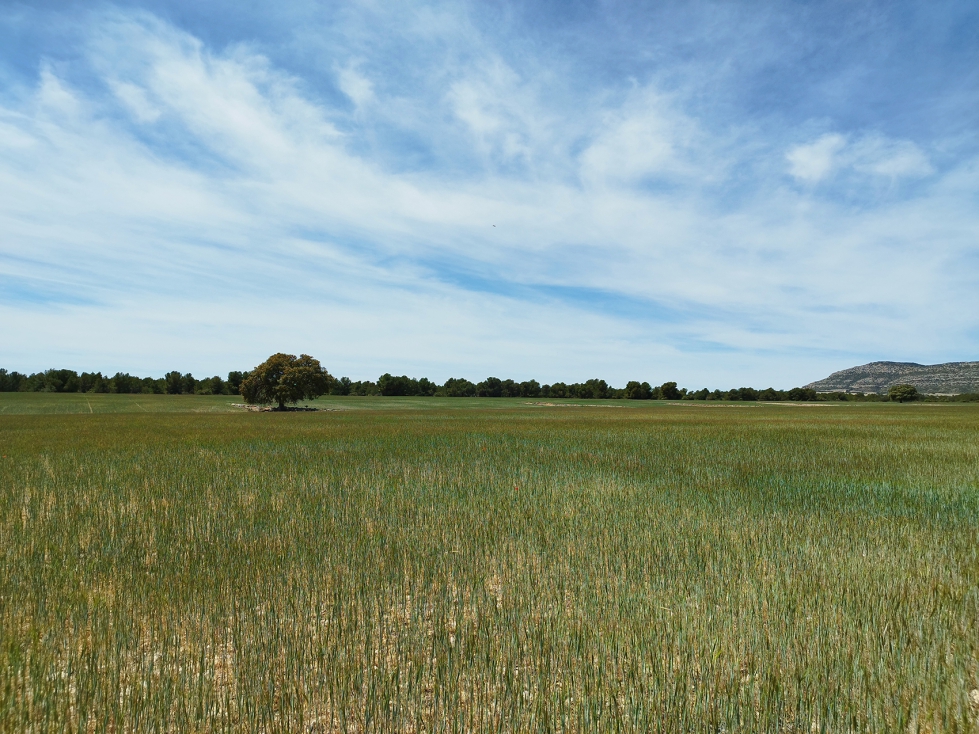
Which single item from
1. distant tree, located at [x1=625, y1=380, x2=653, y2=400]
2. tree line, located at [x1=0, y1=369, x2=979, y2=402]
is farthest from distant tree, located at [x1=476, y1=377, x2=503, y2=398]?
distant tree, located at [x1=625, y1=380, x2=653, y2=400]

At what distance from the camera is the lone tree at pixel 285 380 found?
2640 inches

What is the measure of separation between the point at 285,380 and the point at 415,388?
8601 cm

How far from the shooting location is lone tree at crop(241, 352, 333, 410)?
220 feet

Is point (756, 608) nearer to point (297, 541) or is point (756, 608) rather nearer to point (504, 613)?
point (504, 613)

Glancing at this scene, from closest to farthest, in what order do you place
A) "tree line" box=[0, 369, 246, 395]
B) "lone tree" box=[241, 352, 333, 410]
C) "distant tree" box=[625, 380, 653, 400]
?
"lone tree" box=[241, 352, 333, 410] → "tree line" box=[0, 369, 246, 395] → "distant tree" box=[625, 380, 653, 400]

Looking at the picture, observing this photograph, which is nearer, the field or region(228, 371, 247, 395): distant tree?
the field

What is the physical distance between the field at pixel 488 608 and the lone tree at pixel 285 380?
5628cm

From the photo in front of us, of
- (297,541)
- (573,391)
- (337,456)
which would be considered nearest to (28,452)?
(337,456)

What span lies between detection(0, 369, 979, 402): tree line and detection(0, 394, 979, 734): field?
122320 millimetres

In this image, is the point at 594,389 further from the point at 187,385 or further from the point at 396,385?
the point at 187,385

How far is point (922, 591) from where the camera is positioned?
19.5 feet

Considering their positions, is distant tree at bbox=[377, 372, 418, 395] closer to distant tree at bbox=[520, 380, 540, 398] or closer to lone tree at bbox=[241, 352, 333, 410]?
distant tree at bbox=[520, 380, 540, 398]

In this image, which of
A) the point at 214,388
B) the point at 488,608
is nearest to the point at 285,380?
the point at 488,608

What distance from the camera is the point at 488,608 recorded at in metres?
5.59
